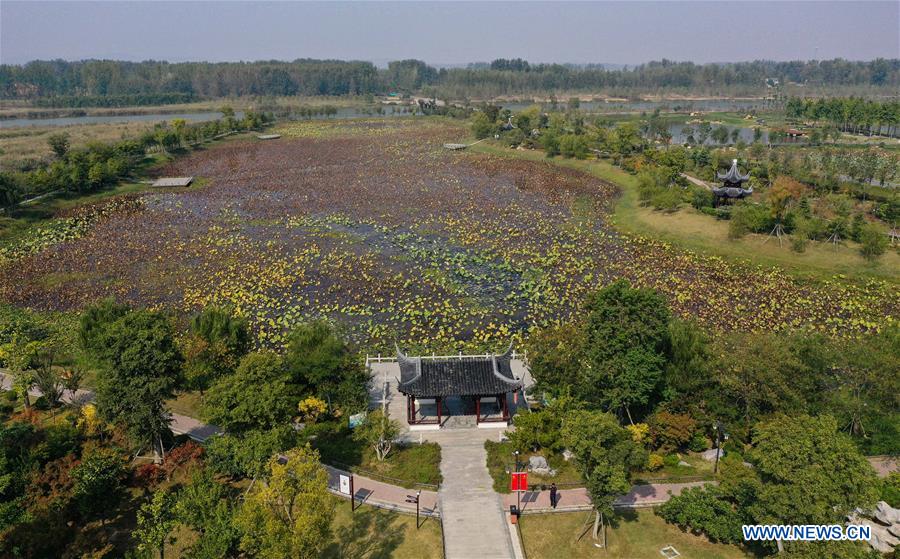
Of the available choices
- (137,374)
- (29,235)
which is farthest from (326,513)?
(29,235)

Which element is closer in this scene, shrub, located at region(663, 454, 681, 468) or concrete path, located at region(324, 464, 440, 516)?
concrete path, located at region(324, 464, 440, 516)

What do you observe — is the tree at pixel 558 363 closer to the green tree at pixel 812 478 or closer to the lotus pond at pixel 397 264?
the lotus pond at pixel 397 264

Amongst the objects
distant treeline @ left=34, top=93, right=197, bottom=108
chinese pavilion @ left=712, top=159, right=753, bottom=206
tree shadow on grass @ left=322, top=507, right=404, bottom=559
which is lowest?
tree shadow on grass @ left=322, top=507, right=404, bottom=559

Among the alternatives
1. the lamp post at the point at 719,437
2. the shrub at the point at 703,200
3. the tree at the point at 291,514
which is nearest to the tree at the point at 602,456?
the lamp post at the point at 719,437

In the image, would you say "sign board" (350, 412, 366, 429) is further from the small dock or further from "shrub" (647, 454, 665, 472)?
the small dock

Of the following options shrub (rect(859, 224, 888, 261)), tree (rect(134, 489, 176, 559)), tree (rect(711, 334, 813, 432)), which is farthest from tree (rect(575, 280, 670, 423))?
shrub (rect(859, 224, 888, 261))

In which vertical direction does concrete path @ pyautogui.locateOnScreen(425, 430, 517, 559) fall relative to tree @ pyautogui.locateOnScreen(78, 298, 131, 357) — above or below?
below
